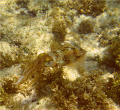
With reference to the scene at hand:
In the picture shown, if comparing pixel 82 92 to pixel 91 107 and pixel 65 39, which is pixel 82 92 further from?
pixel 65 39

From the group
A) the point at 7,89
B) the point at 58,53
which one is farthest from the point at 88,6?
the point at 7,89

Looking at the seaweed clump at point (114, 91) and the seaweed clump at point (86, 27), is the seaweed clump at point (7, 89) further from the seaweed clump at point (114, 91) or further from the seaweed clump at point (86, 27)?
the seaweed clump at point (86, 27)

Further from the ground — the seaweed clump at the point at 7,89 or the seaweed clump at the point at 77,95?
the seaweed clump at the point at 7,89

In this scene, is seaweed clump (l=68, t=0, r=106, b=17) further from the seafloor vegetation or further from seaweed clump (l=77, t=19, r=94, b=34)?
seaweed clump (l=77, t=19, r=94, b=34)

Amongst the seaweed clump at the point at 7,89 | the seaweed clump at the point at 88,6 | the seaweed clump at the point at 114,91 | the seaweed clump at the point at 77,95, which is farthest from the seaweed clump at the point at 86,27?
the seaweed clump at the point at 7,89

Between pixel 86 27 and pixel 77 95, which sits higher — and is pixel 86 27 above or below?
above

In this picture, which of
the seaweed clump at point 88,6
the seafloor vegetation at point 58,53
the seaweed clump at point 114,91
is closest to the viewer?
the seafloor vegetation at point 58,53

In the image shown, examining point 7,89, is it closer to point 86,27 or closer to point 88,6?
point 86,27

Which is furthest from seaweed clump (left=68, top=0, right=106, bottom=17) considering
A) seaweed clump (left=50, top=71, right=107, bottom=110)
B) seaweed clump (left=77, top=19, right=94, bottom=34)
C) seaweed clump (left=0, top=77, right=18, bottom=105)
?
seaweed clump (left=0, top=77, right=18, bottom=105)

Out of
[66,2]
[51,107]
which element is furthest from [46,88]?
[66,2]
